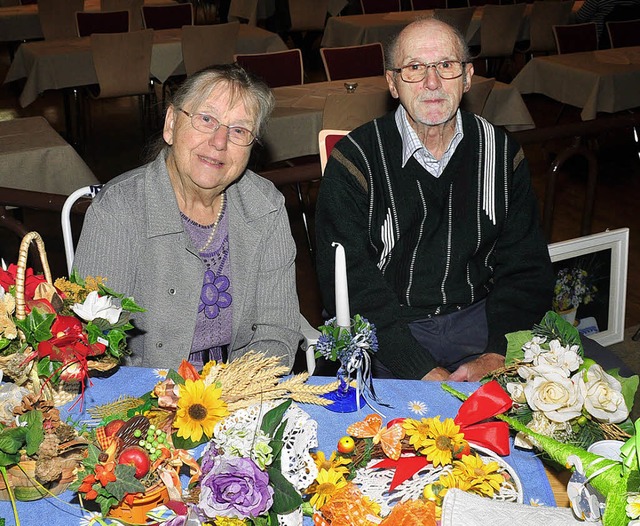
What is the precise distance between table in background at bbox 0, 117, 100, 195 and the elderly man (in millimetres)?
2000

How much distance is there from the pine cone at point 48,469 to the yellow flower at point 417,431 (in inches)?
23.3

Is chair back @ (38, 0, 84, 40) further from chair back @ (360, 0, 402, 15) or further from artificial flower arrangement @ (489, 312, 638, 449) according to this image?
artificial flower arrangement @ (489, 312, 638, 449)

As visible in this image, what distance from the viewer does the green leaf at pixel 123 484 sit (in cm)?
125

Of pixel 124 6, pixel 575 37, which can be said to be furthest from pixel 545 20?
pixel 124 6

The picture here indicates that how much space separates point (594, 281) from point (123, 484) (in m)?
2.23

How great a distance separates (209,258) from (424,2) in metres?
6.95

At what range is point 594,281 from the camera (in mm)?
3027

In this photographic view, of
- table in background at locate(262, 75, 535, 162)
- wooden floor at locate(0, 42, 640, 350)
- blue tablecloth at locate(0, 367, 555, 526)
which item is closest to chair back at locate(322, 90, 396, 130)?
→ table in background at locate(262, 75, 535, 162)

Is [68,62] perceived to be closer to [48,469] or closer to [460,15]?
[460,15]

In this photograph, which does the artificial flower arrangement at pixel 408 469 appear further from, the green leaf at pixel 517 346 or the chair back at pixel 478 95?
the chair back at pixel 478 95

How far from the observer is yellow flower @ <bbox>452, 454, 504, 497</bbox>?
4.40ft

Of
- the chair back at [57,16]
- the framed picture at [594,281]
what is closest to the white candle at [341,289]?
the framed picture at [594,281]

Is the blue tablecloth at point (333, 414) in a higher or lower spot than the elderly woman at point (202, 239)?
lower

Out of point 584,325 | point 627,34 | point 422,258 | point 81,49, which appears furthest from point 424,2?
point 422,258
